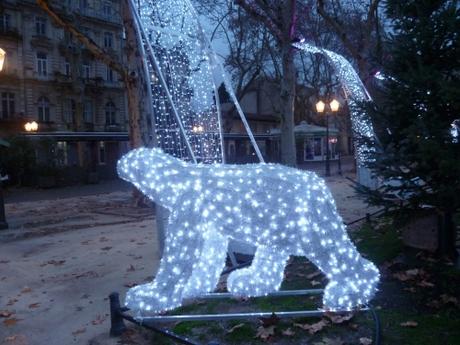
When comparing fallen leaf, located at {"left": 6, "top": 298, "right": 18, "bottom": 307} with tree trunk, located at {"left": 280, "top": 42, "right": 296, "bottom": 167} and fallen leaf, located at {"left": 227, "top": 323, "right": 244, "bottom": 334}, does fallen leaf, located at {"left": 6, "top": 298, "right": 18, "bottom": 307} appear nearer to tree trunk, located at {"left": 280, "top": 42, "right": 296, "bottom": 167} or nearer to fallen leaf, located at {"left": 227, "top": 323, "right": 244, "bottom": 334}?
fallen leaf, located at {"left": 227, "top": 323, "right": 244, "bottom": 334}

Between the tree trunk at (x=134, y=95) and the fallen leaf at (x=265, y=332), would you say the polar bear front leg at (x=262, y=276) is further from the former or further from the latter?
the tree trunk at (x=134, y=95)

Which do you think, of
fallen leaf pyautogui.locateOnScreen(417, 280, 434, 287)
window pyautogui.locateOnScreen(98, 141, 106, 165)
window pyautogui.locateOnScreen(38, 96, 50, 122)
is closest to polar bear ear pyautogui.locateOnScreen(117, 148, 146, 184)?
fallen leaf pyautogui.locateOnScreen(417, 280, 434, 287)

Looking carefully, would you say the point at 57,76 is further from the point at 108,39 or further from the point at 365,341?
the point at 365,341

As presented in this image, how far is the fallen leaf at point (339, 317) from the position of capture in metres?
4.44

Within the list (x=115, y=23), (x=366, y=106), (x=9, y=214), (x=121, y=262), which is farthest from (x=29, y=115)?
(x=366, y=106)

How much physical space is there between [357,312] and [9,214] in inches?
478

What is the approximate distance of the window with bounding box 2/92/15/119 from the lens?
39.4m

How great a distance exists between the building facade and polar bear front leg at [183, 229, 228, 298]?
105ft

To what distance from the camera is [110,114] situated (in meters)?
47.2

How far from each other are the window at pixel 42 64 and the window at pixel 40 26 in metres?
1.78

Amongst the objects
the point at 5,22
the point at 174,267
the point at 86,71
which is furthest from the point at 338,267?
the point at 86,71

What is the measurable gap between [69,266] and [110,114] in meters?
41.2

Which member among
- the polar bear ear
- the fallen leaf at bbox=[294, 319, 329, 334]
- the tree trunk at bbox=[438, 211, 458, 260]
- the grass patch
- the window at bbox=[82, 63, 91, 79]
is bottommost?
the fallen leaf at bbox=[294, 319, 329, 334]

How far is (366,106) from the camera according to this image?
610cm
